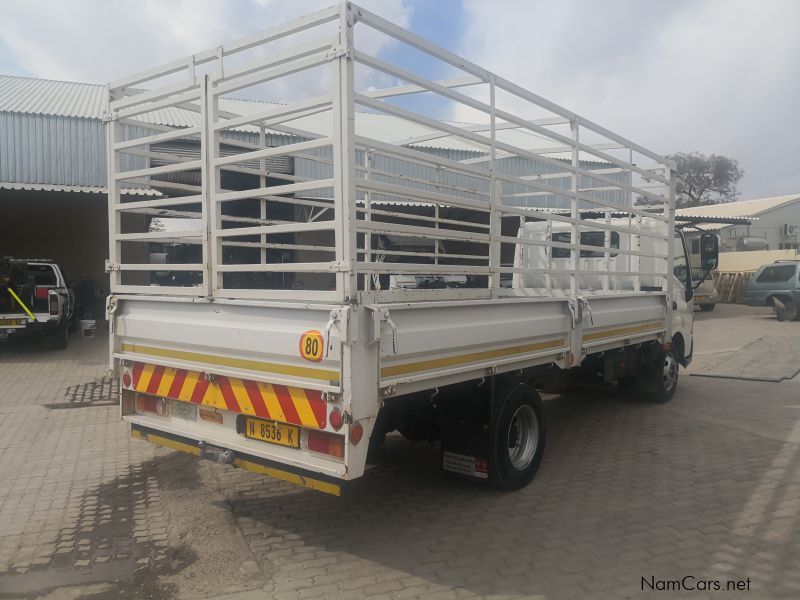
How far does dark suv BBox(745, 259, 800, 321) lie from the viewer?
19.2m

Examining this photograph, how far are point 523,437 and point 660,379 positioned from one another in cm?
350

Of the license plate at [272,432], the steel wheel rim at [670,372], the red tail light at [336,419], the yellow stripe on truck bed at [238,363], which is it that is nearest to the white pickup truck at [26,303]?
the yellow stripe on truck bed at [238,363]

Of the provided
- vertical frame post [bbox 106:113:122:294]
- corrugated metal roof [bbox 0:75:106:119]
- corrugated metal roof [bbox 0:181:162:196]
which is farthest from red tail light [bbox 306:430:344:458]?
corrugated metal roof [bbox 0:75:106:119]

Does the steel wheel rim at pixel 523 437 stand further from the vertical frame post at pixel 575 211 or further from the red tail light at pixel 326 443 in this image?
the red tail light at pixel 326 443

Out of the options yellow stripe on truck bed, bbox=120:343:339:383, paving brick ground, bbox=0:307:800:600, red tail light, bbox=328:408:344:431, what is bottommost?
paving brick ground, bbox=0:307:800:600

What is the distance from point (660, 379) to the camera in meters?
7.85

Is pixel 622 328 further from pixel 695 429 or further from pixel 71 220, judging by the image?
pixel 71 220

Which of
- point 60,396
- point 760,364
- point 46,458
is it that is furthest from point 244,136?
point 760,364

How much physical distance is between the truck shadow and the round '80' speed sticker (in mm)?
1298

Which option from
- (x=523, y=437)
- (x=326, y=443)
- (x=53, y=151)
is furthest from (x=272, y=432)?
(x=53, y=151)

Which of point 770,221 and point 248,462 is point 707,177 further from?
point 248,462

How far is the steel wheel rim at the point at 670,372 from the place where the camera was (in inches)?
316

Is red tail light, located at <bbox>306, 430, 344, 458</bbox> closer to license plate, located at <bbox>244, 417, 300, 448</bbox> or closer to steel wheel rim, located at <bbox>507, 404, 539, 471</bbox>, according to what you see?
license plate, located at <bbox>244, 417, 300, 448</bbox>

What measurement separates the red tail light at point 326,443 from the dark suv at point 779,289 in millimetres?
19739
